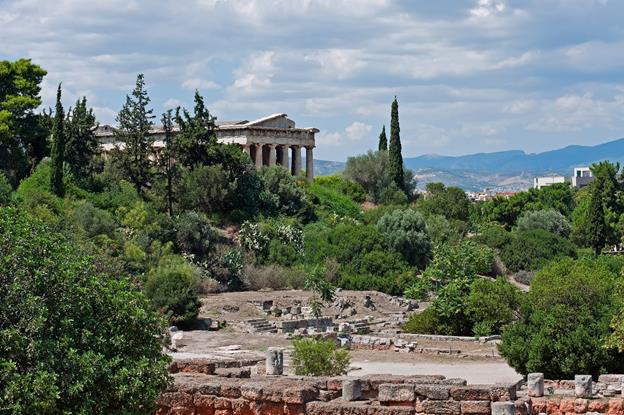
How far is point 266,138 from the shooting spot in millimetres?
72250

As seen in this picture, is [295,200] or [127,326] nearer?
[127,326]

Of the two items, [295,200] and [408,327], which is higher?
[295,200]

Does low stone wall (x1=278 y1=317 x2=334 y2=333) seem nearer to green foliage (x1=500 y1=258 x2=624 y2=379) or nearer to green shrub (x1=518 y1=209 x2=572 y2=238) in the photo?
green foliage (x1=500 y1=258 x2=624 y2=379)

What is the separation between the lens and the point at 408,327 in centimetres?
4309

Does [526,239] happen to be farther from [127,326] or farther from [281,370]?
[127,326]

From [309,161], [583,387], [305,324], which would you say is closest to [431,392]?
[583,387]

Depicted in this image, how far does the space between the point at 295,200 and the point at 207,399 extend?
161ft

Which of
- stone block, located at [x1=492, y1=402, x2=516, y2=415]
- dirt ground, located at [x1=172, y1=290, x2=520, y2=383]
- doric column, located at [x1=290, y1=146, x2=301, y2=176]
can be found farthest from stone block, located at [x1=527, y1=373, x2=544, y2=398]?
doric column, located at [x1=290, y1=146, x2=301, y2=176]

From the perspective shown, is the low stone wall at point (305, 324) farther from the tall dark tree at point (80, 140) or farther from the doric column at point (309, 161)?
the doric column at point (309, 161)

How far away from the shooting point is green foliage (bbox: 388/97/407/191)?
7338cm

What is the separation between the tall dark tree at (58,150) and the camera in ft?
169

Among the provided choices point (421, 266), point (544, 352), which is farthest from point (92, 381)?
point (421, 266)

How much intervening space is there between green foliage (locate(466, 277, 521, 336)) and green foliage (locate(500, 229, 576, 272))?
24745 mm

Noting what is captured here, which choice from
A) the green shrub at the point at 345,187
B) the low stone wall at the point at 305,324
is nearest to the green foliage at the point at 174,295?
the low stone wall at the point at 305,324
